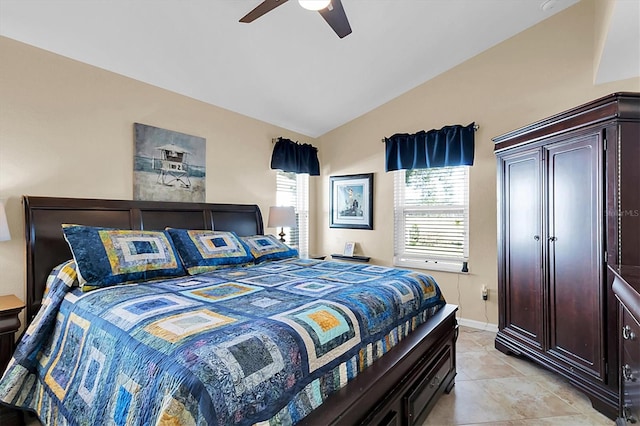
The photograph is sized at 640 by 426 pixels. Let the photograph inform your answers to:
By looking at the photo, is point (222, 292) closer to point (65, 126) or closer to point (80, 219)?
point (80, 219)

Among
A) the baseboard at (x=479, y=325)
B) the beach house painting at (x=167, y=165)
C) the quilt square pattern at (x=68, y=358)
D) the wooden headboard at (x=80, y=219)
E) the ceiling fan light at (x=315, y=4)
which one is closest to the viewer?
the quilt square pattern at (x=68, y=358)

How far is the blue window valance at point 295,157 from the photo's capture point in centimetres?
411

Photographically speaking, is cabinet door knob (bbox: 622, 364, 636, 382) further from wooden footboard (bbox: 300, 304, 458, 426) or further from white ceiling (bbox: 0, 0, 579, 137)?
white ceiling (bbox: 0, 0, 579, 137)

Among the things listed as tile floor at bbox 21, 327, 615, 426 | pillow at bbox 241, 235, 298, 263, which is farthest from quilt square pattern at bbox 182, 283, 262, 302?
tile floor at bbox 21, 327, 615, 426

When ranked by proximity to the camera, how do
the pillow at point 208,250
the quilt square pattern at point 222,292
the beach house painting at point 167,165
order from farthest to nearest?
the beach house painting at point 167,165, the pillow at point 208,250, the quilt square pattern at point 222,292

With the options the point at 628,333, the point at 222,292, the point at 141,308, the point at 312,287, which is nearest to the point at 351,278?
the point at 312,287

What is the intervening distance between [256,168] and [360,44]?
6.05ft

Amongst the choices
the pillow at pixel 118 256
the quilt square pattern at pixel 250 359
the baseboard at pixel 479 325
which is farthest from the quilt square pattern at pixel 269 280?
the baseboard at pixel 479 325

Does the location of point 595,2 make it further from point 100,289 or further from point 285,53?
point 100,289

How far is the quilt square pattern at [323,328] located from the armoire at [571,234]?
182 centimetres

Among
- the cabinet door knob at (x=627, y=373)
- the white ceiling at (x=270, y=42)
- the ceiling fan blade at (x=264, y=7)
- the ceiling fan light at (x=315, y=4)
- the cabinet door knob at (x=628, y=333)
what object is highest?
the white ceiling at (x=270, y=42)

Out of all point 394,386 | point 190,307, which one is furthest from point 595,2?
point 190,307

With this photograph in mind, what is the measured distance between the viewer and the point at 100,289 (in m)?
1.84

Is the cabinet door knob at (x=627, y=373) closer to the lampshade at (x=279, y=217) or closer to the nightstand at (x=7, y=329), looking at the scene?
the lampshade at (x=279, y=217)
